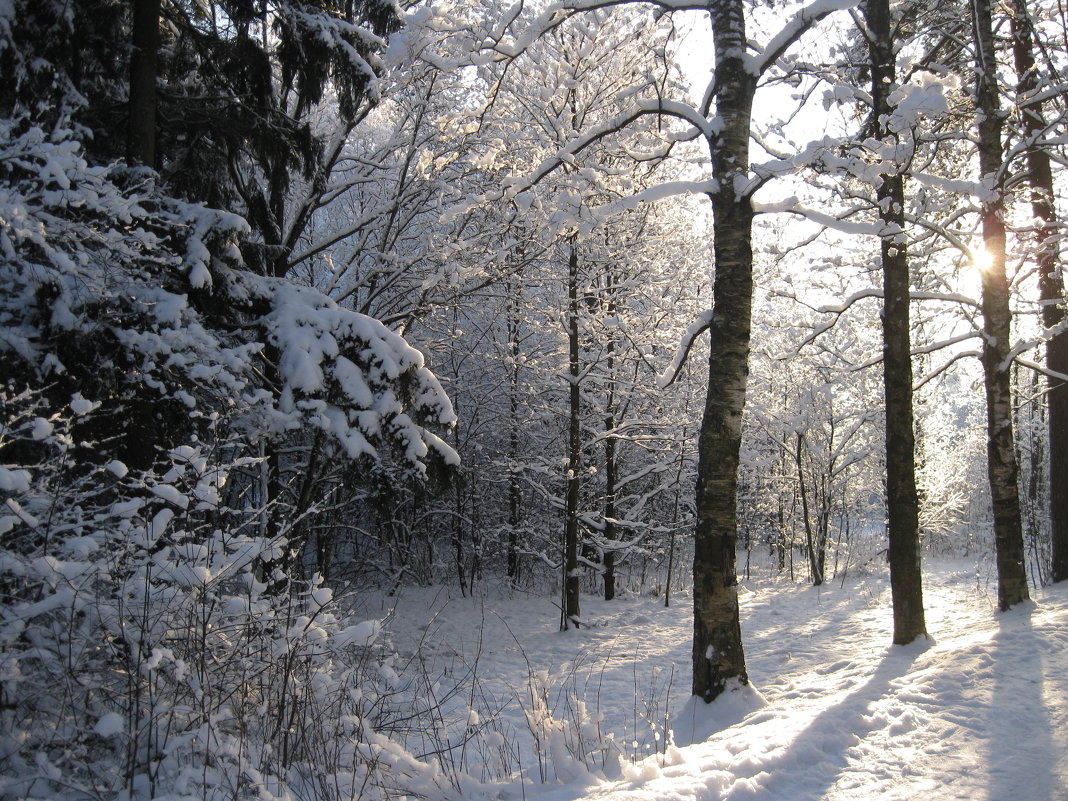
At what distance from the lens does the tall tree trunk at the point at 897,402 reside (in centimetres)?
657

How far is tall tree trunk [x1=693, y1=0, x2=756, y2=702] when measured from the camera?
16.2 ft

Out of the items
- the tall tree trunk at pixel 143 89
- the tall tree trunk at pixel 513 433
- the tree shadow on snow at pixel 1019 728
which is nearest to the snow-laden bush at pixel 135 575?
the tall tree trunk at pixel 143 89

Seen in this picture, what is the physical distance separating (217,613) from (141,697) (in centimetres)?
51

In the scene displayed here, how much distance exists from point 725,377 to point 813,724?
2.50m

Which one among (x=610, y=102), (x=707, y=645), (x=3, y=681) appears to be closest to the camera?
(x=3, y=681)

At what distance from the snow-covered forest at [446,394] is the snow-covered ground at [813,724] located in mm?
36

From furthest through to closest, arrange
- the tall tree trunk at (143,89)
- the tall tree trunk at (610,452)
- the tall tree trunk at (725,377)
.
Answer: the tall tree trunk at (610,452) < the tall tree trunk at (143,89) < the tall tree trunk at (725,377)

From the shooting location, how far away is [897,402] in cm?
670

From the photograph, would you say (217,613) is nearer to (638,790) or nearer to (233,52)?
(638,790)

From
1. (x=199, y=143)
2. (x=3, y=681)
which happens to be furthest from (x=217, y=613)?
(x=199, y=143)

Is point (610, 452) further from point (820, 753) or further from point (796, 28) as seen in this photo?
point (820, 753)

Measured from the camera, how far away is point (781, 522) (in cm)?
2309

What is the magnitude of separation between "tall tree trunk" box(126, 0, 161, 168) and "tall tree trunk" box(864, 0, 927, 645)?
7225 mm

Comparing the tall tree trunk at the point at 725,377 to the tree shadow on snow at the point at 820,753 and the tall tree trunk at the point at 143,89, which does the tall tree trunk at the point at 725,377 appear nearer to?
the tree shadow on snow at the point at 820,753
